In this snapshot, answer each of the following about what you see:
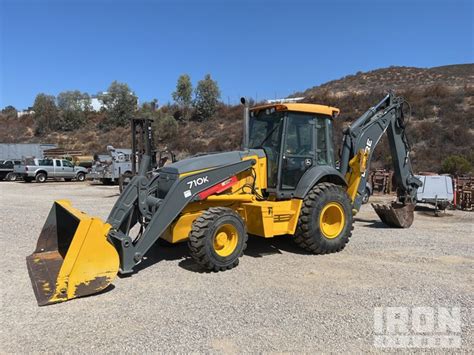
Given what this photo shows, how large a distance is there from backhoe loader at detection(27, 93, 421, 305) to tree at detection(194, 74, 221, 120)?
3728 cm

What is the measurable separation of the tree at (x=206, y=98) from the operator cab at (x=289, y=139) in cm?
3738

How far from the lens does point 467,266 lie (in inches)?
265

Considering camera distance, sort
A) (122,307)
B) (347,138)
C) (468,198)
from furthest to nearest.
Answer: (468,198) < (347,138) < (122,307)

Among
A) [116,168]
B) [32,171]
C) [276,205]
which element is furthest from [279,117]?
[32,171]

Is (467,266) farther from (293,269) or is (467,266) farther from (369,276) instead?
(293,269)

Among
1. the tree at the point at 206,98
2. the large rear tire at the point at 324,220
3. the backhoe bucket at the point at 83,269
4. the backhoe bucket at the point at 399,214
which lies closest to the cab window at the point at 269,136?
the large rear tire at the point at 324,220

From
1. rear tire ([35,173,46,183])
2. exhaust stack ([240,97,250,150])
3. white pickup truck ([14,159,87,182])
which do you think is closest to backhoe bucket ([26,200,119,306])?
exhaust stack ([240,97,250,150])

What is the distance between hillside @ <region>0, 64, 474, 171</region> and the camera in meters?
24.9

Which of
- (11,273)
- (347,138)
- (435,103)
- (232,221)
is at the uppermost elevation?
(435,103)

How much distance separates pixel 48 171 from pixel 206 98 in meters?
20.8

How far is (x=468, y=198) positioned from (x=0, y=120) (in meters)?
63.5

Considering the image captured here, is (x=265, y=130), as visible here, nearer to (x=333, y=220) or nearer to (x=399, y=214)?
(x=333, y=220)

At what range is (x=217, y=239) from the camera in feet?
20.8

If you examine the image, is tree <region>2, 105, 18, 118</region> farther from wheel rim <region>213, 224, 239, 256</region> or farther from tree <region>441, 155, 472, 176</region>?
wheel rim <region>213, 224, 239, 256</region>
